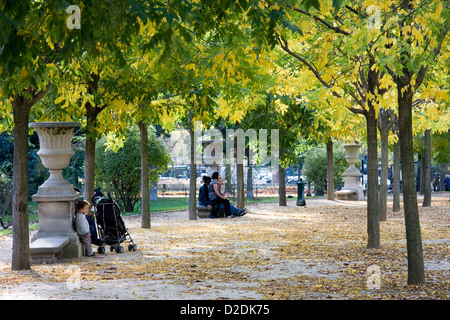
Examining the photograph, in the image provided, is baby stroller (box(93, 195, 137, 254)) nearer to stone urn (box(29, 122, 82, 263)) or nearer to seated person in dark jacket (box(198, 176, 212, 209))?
stone urn (box(29, 122, 82, 263))

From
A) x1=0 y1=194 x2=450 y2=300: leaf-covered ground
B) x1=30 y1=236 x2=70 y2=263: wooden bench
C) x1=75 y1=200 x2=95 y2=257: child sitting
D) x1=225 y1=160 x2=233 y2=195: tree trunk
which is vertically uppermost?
x1=225 y1=160 x2=233 y2=195: tree trunk

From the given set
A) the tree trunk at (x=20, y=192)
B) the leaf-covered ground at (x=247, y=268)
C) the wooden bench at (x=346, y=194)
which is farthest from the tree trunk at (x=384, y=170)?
the wooden bench at (x=346, y=194)

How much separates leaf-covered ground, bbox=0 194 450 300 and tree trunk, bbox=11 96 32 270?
0.89 feet

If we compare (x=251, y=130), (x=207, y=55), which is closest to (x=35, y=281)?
(x=207, y=55)

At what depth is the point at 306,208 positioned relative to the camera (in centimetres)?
2594

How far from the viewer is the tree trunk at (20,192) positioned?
10102mm

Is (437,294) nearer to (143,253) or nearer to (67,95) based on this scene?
(143,253)

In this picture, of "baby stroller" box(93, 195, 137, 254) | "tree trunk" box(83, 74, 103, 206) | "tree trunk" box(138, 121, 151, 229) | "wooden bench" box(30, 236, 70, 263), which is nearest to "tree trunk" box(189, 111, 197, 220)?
"tree trunk" box(138, 121, 151, 229)

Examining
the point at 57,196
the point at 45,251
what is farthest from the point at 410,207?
the point at 57,196

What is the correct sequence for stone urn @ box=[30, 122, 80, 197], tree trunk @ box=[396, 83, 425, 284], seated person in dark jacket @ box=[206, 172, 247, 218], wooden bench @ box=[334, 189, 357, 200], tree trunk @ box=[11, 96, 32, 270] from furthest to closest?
wooden bench @ box=[334, 189, 357, 200], seated person in dark jacket @ box=[206, 172, 247, 218], stone urn @ box=[30, 122, 80, 197], tree trunk @ box=[11, 96, 32, 270], tree trunk @ box=[396, 83, 425, 284]

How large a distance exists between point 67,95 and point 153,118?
360 cm

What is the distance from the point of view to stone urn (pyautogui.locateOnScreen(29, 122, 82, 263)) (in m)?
11.8

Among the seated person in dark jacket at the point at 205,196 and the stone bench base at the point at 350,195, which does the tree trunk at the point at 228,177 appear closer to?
the stone bench base at the point at 350,195

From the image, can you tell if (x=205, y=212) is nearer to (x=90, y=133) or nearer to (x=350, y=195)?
(x=90, y=133)
